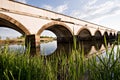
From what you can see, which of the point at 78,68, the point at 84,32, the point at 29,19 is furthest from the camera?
the point at 84,32

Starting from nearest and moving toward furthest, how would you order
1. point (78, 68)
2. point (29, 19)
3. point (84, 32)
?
1. point (78, 68)
2. point (29, 19)
3. point (84, 32)

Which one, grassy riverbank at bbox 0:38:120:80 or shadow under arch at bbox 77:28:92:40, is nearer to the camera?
grassy riverbank at bbox 0:38:120:80

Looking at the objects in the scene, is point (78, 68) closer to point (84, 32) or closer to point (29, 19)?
point (29, 19)

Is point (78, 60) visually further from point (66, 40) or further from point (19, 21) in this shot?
point (66, 40)

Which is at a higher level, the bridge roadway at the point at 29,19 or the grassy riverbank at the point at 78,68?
the bridge roadway at the point at 29,19

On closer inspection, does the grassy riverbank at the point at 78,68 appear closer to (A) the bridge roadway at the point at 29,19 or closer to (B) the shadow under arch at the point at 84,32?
(A) the bridge roadway at the point at 29,19

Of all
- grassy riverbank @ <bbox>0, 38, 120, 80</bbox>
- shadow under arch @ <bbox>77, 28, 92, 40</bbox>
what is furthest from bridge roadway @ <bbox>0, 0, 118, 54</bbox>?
grassy riverbank @ <bbox>0, 38, 120, 80</bbox>

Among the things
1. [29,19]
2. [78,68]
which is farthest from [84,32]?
[78,68]

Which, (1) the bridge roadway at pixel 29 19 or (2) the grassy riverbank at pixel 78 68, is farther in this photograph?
(1) the bridge roadway at pixel 29 19

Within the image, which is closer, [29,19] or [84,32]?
[29,19]

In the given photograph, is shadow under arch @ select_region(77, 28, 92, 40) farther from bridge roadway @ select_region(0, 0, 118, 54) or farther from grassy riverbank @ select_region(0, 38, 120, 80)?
grassy riverbank @ select_region(0, 38, 120, 80)

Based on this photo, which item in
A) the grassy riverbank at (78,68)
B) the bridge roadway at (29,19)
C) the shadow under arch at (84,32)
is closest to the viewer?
the grassy riverbank at (78,68)

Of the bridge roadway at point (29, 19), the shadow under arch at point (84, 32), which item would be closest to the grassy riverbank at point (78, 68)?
the bridge roadway at point (29, 19)

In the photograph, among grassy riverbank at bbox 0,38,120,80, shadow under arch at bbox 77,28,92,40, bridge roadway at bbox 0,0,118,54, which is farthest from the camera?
shadow under arch at bbox 77,28,92,40
